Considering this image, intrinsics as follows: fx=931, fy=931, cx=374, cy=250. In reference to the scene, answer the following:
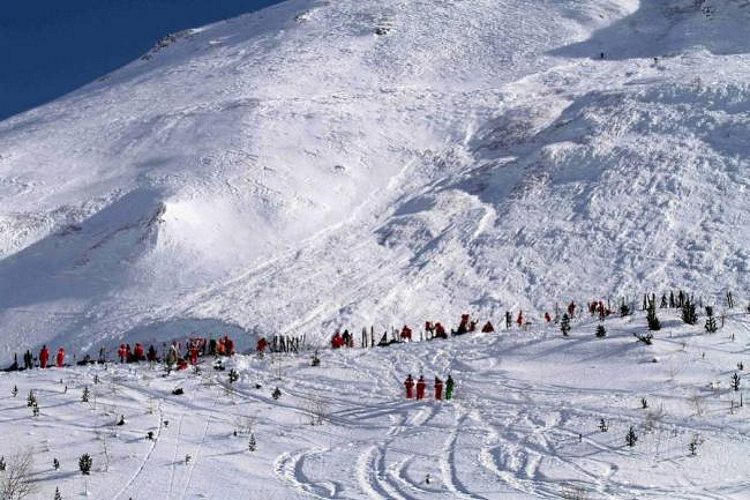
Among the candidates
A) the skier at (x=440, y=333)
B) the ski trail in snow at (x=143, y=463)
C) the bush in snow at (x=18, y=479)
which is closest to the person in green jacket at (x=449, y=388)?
the ski trail in snow at (x=143, y=463)

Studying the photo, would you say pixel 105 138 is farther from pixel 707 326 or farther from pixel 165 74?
pixel 707 326

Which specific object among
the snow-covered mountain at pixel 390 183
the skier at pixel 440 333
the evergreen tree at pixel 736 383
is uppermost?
the snow-covered mountain at pixel 390 183

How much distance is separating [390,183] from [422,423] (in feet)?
90.1

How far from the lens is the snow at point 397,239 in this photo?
1573 centimetres

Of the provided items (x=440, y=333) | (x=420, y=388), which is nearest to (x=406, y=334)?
(x=440, y=333)

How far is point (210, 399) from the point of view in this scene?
1973cm

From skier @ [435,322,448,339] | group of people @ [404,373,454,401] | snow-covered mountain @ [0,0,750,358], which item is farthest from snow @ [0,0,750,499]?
skier @ [435,322,448,339]

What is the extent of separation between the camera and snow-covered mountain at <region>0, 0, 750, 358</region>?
3397 cm

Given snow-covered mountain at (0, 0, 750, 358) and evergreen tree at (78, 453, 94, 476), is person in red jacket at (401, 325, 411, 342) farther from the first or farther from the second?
evergreen tree at (78, 453, 94, 476)

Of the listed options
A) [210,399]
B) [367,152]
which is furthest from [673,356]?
[367,152]

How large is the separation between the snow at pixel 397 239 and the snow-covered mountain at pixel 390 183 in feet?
0.58

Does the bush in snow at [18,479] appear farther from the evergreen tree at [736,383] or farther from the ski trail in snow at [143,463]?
the evergreen tree at [736,383]

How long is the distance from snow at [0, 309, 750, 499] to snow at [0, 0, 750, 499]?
0.08 metres

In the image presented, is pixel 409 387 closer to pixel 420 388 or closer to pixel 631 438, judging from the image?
pixel 420 388
